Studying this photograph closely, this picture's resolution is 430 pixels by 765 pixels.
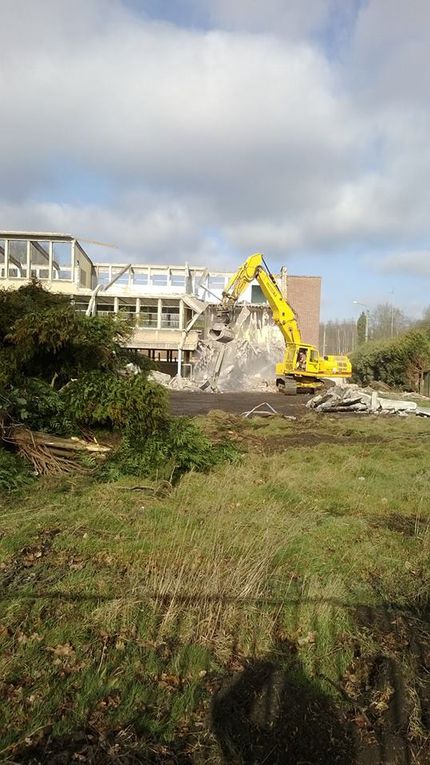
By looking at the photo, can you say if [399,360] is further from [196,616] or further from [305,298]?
[196,616]

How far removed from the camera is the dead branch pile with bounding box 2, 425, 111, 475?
759 centimetres

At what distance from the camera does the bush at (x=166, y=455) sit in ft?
25.4

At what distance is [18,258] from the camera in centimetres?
4453

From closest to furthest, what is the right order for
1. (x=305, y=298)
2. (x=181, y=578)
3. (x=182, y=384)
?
1. (x=181, y=578)
2. (x=182, y=384)
3. (x=305, y=298)

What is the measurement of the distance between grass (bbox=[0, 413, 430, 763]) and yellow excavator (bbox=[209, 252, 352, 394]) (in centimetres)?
2526

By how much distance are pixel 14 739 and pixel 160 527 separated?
2.93 metres

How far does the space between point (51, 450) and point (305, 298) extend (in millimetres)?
48584

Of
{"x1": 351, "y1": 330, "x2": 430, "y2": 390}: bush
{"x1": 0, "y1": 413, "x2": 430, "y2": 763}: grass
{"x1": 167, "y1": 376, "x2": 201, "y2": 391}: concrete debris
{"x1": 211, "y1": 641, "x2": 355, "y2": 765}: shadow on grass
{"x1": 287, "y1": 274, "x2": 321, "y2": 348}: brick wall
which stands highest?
{"x1": 287, "y1": 274, "x2": 321, "y2": 348}: brick wall

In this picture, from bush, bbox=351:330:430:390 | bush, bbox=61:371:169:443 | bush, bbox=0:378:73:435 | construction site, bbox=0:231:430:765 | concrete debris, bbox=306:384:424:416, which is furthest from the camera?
bush, bbox=351:330:430:390

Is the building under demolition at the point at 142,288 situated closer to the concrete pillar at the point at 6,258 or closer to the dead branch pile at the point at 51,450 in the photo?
the concrete pillar at the point at 6,258

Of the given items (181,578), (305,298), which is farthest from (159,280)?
(181,578)

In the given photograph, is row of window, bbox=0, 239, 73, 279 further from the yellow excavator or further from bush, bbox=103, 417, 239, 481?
bush, bbox=103, 417, 239, 481

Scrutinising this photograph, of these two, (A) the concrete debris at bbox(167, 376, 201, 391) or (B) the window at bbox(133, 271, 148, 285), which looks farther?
(B) the window at bbox(133, 271, 148, 285)

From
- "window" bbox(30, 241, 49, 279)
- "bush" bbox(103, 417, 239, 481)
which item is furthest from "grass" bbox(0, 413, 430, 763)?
"window" bbox(30, 241, 49, 279)
